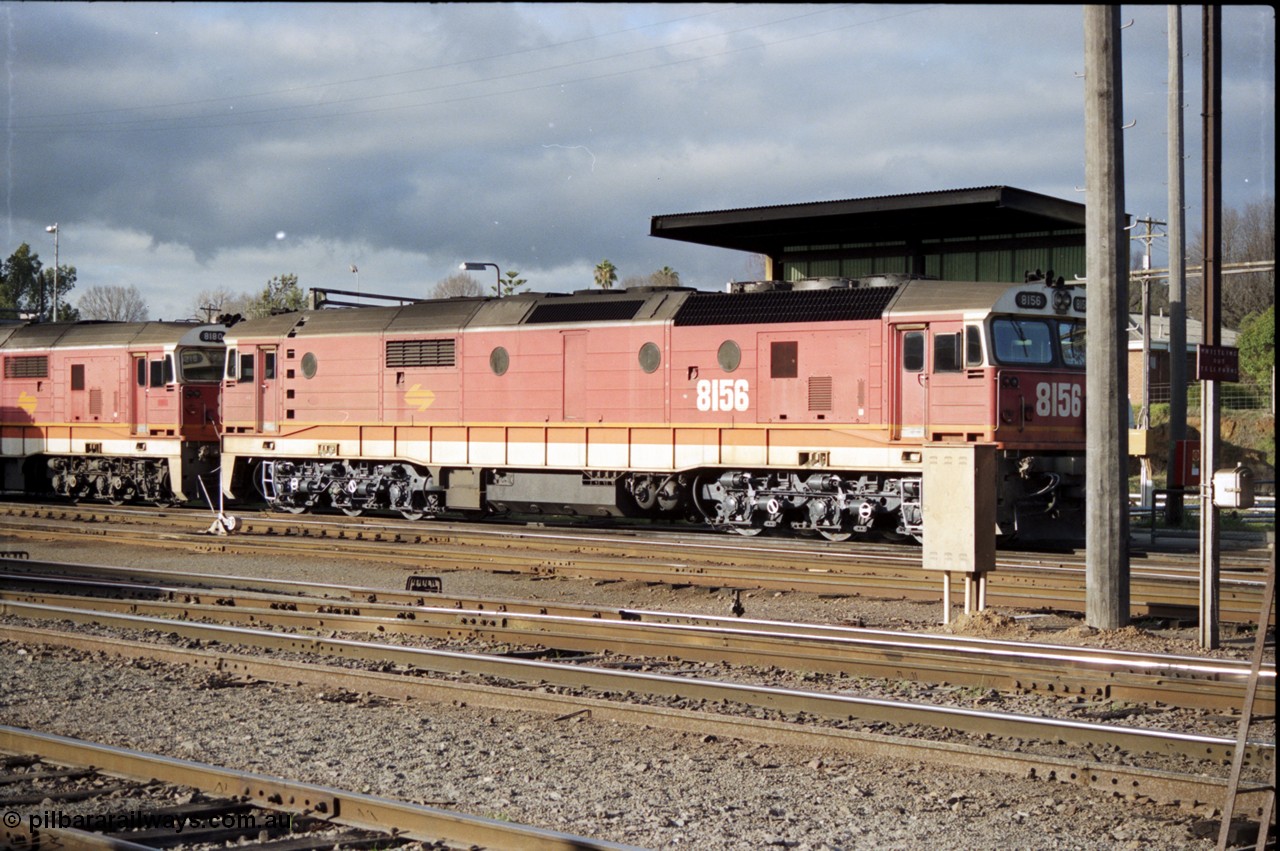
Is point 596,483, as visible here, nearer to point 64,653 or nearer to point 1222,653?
point 64,653

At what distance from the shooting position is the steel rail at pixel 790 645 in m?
9.55

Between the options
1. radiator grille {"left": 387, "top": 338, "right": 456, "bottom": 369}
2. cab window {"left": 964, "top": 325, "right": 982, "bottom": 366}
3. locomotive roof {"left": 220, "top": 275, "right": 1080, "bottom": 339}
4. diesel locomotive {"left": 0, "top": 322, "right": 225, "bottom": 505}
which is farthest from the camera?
diesel locomotive {"left": 0, "top": 322, "right": 225, "bottom": 505}

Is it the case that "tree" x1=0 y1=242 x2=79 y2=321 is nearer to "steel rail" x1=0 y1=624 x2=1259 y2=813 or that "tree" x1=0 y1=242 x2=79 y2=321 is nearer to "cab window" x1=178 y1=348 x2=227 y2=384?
"cab window" x1=178 y1=348 x2=227 y2=384

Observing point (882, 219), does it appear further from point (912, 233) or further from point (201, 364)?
point (201, 364)

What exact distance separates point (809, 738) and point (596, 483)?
1434 cm

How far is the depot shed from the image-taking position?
27.6 meters

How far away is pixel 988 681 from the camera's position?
9.85 m

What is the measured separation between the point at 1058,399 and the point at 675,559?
21.0 feet

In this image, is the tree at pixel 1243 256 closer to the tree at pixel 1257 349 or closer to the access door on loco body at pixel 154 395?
the tree at pixel 1257 349

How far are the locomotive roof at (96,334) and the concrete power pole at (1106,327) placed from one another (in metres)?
22.0

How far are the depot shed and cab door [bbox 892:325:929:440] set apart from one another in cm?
784

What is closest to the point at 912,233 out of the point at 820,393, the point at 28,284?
the point at 820,393

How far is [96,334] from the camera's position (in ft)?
99.4

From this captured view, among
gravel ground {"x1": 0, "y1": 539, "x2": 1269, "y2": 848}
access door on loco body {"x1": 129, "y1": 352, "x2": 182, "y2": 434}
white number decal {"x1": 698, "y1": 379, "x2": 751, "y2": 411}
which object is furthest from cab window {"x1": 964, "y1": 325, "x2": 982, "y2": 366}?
access door on loco body {"x1": 129, "y1": 352, "x2": 182, "y2": 434}
